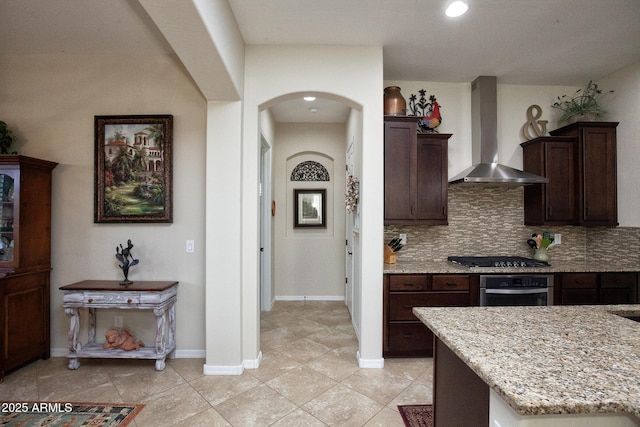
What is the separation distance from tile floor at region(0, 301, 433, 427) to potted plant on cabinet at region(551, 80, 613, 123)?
10.1 ft

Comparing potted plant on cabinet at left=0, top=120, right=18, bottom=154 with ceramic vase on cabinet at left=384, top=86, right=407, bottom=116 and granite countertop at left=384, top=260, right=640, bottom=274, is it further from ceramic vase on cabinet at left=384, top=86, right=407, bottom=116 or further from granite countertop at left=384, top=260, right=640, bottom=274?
granite countertop at left=384, top=260, right=640, bottom=274

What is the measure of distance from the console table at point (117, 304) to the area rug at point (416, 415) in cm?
205

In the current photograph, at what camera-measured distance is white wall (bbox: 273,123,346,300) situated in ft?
16.8

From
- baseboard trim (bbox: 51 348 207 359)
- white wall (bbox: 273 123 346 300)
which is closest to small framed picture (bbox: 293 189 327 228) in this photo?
white wall (bbox: 273 123 346 300)

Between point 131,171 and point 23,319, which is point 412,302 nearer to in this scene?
point 131,171

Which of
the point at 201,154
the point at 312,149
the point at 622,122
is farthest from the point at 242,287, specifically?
the point at 622,122

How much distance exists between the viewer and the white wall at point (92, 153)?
3037 mm

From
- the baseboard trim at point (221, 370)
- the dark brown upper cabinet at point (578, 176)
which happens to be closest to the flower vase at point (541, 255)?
the dark brown upper cabinet at point (578, 176)

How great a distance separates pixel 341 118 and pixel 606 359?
4.33 meters

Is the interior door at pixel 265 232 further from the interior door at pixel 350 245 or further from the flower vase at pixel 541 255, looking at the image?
the flower vase at pixel 541 255

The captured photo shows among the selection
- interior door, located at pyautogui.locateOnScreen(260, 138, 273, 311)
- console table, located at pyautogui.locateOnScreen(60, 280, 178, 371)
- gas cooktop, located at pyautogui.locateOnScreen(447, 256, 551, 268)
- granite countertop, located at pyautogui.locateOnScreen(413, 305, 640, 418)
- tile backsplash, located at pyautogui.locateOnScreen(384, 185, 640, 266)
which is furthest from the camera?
interior door, located at pyautogui.locateOnScreen(260, 138, 273, 311)

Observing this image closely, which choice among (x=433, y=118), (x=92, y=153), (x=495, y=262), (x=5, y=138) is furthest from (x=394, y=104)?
(x=5, y=138)

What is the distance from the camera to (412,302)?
2.99 meters

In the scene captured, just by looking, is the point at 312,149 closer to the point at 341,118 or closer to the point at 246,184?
the point at 341,118
